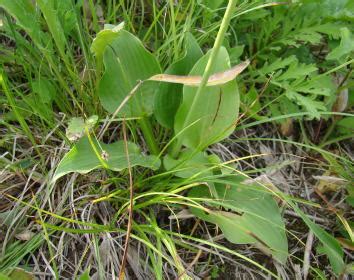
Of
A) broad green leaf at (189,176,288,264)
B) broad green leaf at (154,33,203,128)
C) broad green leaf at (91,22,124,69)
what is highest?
broad green leaf at (91,22,124,69)

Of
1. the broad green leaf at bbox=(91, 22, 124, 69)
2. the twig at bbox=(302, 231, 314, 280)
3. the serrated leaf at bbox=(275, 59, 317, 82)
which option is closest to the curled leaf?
the broad green leaf at bbox=(91, 22, 124, 69)

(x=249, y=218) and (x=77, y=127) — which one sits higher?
(x=77, y=127)

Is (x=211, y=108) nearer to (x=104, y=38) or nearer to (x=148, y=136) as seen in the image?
(x=148, y=136)

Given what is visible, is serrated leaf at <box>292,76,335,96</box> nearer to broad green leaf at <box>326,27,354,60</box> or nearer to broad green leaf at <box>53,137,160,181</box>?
broad green leaf at <box>326,27,354,60</box>

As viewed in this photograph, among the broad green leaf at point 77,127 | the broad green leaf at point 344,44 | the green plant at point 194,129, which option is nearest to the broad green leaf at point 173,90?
the green plant at point 194,129

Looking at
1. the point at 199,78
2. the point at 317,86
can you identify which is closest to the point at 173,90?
the point at 199,78

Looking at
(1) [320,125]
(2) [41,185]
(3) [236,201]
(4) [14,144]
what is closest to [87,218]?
(2) [41,185]

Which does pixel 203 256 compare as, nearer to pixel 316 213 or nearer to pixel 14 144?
pixel 316 213

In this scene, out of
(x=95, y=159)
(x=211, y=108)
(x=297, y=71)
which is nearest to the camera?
(x=95, y=159)
